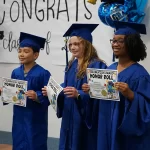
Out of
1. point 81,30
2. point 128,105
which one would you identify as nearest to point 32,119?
point 81,30

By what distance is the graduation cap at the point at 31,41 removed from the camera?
113 inches

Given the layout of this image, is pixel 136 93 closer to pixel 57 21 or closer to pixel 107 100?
pixel 107 100

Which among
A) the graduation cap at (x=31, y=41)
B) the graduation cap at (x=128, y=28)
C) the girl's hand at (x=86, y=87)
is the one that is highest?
the graduation cap at (x=128, y=28)

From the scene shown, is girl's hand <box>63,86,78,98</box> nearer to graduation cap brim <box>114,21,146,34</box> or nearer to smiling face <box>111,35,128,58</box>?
Answer: smiling face <box>111,35,128,58</box>

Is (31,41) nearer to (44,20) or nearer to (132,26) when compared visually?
(132,26)

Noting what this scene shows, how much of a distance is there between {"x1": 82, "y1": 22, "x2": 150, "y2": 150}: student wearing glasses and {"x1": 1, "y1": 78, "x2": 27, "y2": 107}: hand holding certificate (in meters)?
0.72

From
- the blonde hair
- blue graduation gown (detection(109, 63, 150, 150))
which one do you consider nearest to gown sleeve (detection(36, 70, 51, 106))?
the blonde hair

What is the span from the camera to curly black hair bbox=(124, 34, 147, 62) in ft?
7.13

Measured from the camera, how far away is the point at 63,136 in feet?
8.27

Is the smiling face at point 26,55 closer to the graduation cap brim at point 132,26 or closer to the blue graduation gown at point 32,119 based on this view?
the blue graduation gown at point 32,119

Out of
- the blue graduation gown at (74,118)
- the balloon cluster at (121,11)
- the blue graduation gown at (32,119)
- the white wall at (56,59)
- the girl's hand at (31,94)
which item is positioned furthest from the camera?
the white wall at (56,59)

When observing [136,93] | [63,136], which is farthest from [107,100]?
[63,136]

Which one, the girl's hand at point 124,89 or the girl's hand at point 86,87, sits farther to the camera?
the girl's hand at point 86,87

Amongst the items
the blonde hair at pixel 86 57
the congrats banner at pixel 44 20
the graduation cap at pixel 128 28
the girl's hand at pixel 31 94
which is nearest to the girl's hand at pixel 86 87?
the blonde hair at pixel 86 57
